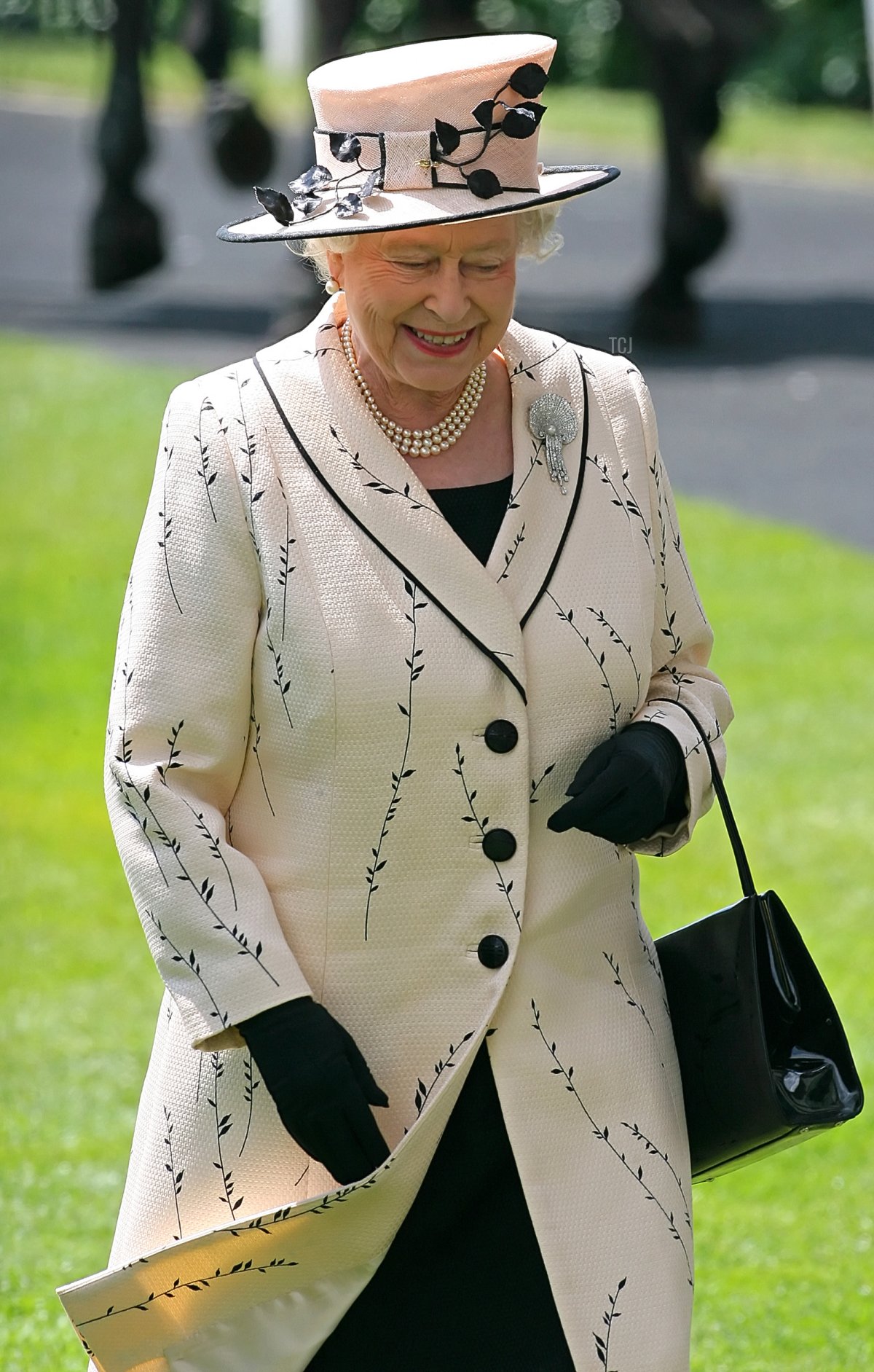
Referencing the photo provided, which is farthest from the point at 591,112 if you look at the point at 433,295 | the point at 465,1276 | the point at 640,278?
the point at 465,1276

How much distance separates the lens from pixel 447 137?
2.48 m

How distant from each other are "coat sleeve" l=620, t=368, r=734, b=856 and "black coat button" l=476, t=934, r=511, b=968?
218 mm

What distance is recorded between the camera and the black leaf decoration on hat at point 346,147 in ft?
8.25

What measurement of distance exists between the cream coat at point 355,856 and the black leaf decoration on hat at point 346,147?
25 cm

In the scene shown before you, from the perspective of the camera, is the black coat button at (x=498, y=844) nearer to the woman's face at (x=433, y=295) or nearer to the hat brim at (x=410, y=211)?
the woman's face at (x=433, y=295)

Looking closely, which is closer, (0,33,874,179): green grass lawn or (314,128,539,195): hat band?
(314,128,539,195): hat band

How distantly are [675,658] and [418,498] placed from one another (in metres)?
0.45

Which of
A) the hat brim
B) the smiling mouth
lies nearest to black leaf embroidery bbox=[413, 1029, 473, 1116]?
the smiling mouth

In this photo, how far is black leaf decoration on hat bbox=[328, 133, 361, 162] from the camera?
8.25 ft

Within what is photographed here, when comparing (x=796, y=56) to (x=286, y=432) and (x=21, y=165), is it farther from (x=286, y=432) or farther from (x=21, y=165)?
(x=286, y=432)

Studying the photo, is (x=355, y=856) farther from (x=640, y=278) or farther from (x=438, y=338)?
(x=640, y=278)

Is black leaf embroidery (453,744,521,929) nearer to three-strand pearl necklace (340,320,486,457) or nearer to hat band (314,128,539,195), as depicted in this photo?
three-strand pearl necklace (340,320,486,457)

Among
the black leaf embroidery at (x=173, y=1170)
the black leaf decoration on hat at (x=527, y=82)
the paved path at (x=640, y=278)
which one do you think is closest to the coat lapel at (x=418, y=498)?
the black leaf decoration on hat at (x=527, y=82)

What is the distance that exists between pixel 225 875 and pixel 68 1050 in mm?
3225
